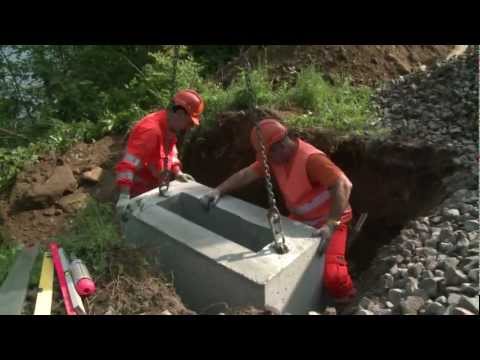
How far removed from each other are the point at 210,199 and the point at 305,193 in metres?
0.90

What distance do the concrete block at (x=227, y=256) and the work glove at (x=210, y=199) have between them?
0.06 m

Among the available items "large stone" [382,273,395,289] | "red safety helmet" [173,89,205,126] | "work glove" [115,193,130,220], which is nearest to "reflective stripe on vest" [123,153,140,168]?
"work glove" [115,193,130,220]

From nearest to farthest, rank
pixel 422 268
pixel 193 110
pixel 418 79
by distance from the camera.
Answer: pixel 422 268
pixel 193 110
pixel 418 79

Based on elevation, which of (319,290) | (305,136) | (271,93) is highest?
(271,93)

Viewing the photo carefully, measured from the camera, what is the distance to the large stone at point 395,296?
2.97 meters

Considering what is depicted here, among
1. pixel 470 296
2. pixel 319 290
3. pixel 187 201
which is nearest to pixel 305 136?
pixel 187 201

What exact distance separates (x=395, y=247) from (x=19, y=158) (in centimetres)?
554

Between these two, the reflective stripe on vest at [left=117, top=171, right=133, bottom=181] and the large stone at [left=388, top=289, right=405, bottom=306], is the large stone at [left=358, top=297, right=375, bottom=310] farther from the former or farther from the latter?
the reflective stripe on vest at [left=117, top=171, right=133, bottom=181]

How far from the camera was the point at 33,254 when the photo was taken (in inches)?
150

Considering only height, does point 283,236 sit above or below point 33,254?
above

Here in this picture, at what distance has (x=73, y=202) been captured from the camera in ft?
19.3

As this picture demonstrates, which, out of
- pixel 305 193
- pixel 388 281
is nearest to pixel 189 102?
pixel 305 193

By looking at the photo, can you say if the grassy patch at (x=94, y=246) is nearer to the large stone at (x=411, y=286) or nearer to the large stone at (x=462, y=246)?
the large stone at (x=411, y=286)

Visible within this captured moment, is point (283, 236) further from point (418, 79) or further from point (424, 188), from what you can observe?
point (418, 79)
